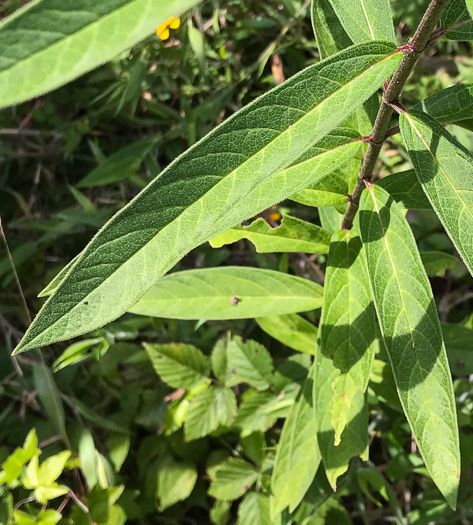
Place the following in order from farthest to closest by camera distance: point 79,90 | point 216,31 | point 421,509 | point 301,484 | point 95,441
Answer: point 79,90 → point 216,31 → point 95,441 → point 421,509 → point 301,484

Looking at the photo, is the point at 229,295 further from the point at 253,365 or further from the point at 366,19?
the point at 366,19

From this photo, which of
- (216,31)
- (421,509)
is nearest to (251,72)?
(216,31)

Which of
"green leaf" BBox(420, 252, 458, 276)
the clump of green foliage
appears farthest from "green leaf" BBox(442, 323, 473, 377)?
"green leaf" BBox(420, 252, 458, 276)

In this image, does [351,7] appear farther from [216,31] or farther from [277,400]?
[216,31]

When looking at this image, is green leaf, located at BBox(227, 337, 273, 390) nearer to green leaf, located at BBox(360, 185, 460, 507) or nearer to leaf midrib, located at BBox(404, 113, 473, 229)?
green leaf, located at BBox(360, 185, 460, 507)

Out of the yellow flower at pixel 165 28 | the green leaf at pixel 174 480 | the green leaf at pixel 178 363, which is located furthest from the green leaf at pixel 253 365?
the yellow flower at pixel 165 28

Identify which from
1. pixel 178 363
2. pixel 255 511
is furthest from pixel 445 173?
pixel 255 511
